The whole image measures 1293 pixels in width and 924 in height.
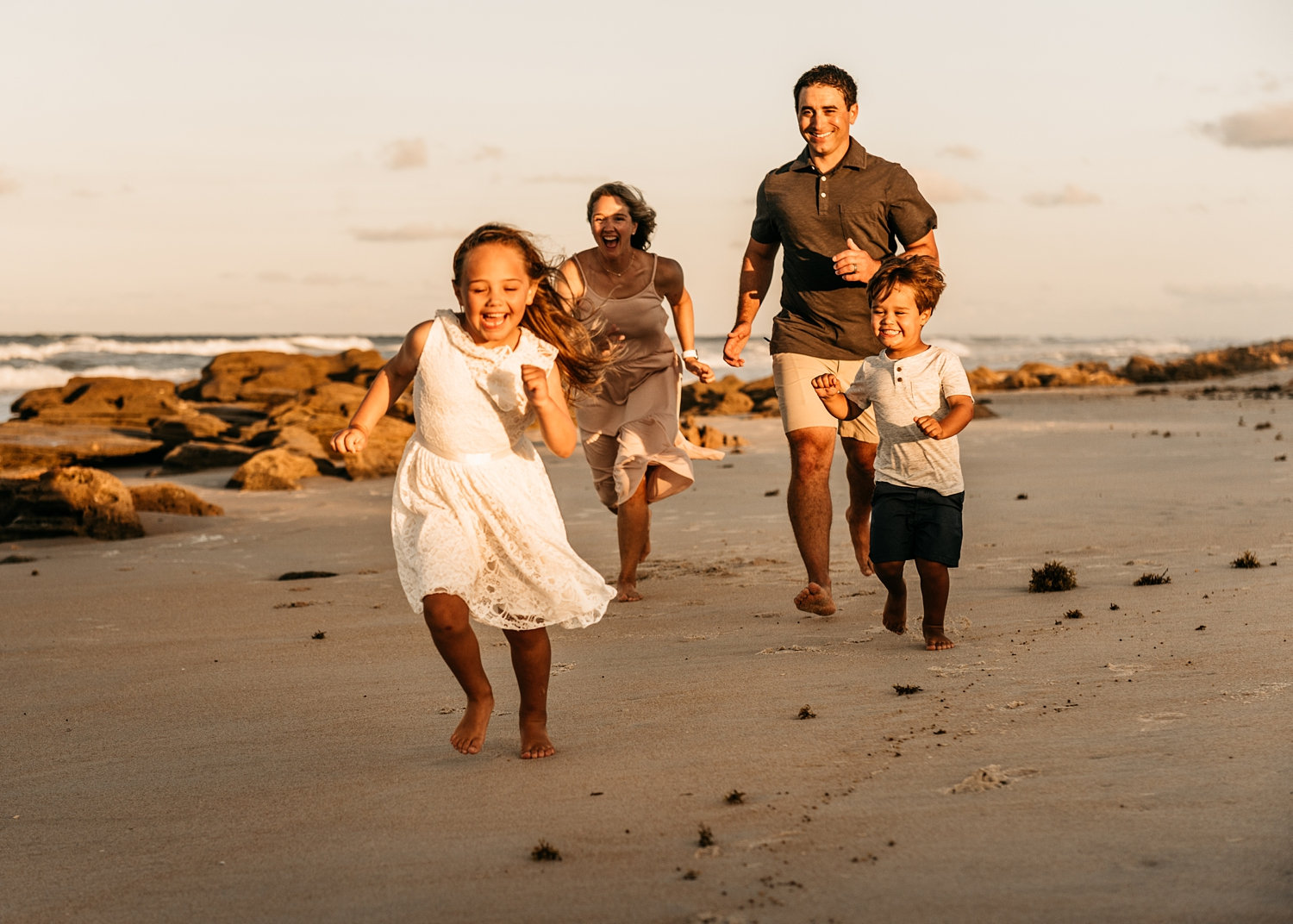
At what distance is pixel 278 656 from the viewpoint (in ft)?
18.6

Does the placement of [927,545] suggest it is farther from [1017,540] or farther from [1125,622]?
[1017,540]

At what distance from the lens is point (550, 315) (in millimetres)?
4387

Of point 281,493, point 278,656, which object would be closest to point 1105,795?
point 278,656

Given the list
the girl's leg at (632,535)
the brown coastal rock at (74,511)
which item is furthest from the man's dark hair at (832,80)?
the brown coastal rock at (74,511)

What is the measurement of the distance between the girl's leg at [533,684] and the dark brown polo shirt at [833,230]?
2.91 m

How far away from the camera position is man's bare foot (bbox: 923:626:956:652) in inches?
198

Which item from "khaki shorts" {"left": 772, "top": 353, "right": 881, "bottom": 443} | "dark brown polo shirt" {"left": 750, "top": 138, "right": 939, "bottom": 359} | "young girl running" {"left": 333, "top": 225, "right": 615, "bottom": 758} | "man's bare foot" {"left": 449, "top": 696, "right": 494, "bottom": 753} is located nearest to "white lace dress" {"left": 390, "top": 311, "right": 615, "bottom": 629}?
"young girl running" {"left": 333, "top": 225, "right": 615, "bottom": 758}

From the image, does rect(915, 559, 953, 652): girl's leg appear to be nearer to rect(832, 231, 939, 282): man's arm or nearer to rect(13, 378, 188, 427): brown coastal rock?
rect(832, 231, 939, 282): man's arm

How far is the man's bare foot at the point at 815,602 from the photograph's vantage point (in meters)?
5.91

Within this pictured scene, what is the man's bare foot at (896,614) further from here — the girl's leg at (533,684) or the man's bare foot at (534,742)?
the man's bare foot at (534,742)

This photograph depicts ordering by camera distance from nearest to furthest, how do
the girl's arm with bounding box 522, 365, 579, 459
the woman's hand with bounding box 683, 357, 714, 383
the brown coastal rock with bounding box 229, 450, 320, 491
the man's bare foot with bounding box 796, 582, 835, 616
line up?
the girl's arm with bounding box 522, 365, 579, 459
the man's bare foot with bounding box 796, 582, 835, 616
the woman's hand with bounding box 683, 357, 714, 383
the brown coastal rock with bounding box 229, 450, 320, 491

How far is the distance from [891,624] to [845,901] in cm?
287

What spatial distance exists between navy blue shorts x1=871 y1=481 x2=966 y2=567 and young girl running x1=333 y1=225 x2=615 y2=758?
1564 millimetres

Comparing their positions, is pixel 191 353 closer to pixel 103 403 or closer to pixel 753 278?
pixel 103 403
